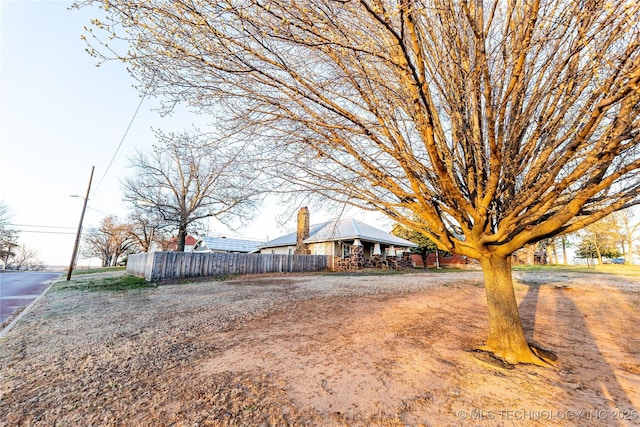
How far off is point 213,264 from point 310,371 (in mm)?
12777

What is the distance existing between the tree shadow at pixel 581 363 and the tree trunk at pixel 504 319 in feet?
1.26

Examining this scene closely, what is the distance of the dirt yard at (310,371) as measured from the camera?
2.00 metres

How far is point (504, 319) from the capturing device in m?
3.36

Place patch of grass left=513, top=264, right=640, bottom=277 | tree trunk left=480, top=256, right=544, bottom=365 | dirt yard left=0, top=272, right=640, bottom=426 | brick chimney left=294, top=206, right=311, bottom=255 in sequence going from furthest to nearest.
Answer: brick chimney left=294, top=206, right=311, bottom=255, patch of grass left=513, top=264, right=640, bottom=277, tree trunk left=480, top=256, right=544, bottom=365, dirt yard left=0, top=272, right=640, bottom=426

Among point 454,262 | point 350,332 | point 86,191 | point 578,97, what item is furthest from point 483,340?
point 454,262

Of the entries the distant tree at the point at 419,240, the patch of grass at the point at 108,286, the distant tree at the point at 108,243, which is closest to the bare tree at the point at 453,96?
the patch of grass at the point at 108,286

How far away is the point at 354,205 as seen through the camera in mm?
3973

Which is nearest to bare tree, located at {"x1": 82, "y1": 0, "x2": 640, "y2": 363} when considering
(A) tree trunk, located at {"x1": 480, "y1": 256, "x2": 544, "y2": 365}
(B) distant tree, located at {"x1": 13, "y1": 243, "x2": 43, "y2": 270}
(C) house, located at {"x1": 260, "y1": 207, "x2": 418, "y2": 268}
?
(A) tree trunk, located at {"x1": 480, "y1": 256, "x2": 544, "y2": 365}

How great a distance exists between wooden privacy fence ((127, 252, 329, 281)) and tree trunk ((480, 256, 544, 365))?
41.9 ft

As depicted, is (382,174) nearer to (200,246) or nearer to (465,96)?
(465,96)

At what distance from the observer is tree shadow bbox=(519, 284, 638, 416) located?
2293 mm

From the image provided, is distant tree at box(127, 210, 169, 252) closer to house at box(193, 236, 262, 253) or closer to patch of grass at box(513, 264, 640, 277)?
house at box(193, 236, 262, 253)

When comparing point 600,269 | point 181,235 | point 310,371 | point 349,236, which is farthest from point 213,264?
point 600,269

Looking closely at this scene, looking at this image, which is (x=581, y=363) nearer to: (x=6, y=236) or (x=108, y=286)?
(x=108, y=286)
